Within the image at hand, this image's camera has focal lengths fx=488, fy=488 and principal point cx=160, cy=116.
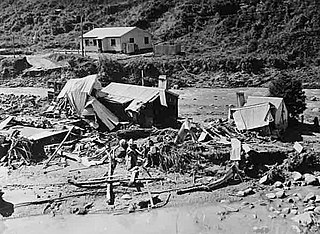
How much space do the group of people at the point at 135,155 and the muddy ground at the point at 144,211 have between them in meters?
0.66

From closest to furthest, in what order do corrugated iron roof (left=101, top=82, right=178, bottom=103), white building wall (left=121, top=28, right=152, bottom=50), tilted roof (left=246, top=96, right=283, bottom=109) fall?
tilted roof (left=246, top=96, right=283, bottom=109)
corrugated iron roof (left=101, top=82, right=178, bottom=103)
white building wall (left=121, top=28, right=152, bottom=50)

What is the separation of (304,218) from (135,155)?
9.20 metres

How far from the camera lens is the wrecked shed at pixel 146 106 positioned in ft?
96.7

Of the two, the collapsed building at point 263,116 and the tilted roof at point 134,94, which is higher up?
the tilted roof at point 134,94

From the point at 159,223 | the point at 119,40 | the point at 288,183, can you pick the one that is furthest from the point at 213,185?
the point at 119,40

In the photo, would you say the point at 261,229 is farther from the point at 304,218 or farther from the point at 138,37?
the point at 138,37

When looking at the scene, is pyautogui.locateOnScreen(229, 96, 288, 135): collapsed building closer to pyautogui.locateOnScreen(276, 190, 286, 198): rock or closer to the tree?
the tree

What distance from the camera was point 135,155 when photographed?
2452cm

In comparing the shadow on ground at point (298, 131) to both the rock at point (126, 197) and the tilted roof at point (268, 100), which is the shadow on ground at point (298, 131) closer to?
the tilted roof at point (268, 100)

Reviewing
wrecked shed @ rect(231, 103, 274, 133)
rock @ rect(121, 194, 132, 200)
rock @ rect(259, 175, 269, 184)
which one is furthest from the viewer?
wrecked shed @ rect(231, 103, 274, 133)

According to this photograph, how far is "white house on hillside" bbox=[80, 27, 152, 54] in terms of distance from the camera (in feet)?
177

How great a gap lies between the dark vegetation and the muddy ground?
24018mm

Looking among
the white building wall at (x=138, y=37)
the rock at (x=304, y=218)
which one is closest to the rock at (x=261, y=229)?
the rock at (x=304, y=218)

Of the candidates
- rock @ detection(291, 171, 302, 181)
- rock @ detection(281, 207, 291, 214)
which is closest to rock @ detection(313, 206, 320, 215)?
rock @ detection(281, 207, 291, 214)
